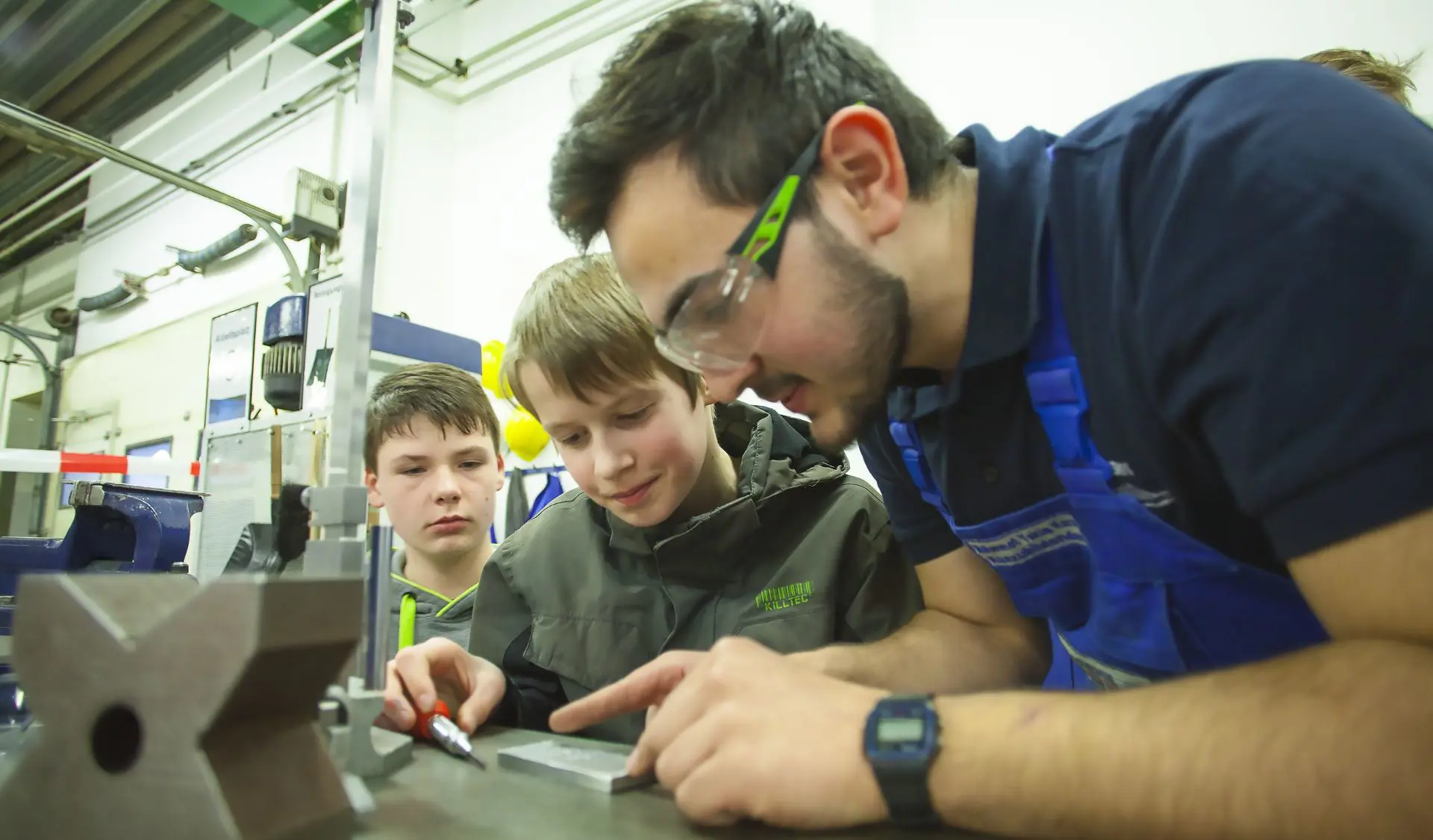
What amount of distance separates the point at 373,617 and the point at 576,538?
2.29 ft

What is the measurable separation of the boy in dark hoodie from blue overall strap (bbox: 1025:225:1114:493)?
1.56 feet

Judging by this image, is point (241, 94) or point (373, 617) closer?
point (373, 617)

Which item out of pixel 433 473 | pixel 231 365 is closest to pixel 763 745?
pixel 433 473

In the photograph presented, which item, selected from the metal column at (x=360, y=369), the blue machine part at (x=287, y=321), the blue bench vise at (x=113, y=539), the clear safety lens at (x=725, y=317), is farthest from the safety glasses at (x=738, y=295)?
the blue machine part at (x=287, y=321)

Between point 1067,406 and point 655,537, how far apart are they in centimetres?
71

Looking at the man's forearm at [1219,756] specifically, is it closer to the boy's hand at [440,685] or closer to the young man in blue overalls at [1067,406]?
the young man in blue overalls at [1067,406]

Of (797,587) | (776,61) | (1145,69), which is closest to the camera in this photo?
(776,61)

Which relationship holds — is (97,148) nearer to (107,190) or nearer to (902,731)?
(107,190)

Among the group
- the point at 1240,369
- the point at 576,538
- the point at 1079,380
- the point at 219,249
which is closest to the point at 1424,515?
the point at 1240,369

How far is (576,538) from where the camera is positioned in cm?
137

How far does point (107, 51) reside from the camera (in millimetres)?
4141

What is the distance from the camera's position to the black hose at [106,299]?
15.5 feet

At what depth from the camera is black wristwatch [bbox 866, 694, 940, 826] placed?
1.68 ft

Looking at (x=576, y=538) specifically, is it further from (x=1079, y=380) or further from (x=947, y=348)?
(x=1079, y=380)
